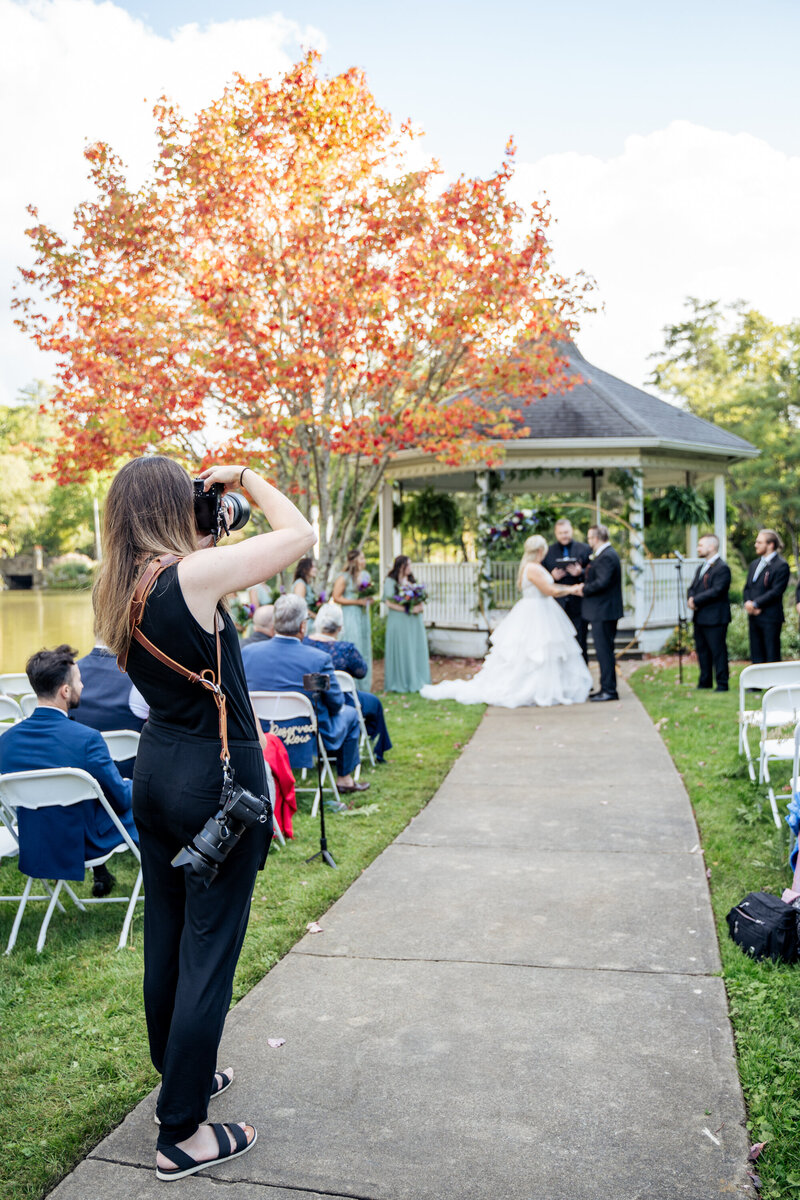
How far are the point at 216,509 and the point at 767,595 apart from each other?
10.1 m

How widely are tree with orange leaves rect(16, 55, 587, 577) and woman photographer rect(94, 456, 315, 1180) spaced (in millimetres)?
9024

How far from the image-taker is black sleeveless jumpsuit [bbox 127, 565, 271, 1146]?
2521 millimetres

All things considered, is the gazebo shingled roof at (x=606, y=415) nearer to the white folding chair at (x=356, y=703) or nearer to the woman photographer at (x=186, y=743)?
the white folding chair at (x=356, y=703)

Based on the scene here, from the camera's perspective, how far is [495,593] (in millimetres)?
17391

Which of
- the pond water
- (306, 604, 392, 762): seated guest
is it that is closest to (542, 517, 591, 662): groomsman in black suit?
(306, 604, 392, 762): seated guest

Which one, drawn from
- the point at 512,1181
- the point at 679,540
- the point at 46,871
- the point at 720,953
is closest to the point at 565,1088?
the point at 512,1181

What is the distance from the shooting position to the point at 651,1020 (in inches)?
141

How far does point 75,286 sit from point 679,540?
1771 centimetres

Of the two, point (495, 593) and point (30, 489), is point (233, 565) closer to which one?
point (495, 593)

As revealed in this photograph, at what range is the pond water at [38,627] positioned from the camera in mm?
23703

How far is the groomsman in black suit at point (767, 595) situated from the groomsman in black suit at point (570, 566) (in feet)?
7.48

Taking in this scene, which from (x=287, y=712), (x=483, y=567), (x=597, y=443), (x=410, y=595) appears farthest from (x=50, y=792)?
(x=597, y=443)

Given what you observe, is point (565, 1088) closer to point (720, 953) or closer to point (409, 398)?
point (720, 953)

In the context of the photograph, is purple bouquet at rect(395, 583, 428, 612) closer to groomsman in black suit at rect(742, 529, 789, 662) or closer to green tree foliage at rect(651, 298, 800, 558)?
groomsman in black suit at rect(742, 529, 789, 662)
